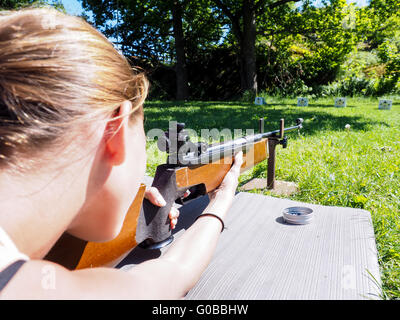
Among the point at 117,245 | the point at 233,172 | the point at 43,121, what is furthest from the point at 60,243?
the point at 233,172

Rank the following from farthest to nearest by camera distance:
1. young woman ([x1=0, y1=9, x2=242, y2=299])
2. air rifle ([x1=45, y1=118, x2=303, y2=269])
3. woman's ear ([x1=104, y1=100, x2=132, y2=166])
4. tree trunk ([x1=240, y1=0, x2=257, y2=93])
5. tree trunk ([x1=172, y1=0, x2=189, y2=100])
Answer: tree trunk ([x1=172, y1=0, x2=189, y2=100]) → tree trunk ([x1=240, y1=0, x2=257, y2=93]) → air rifle ([x1=45, y1=118, x2=303, y2=269]) → woman's ear ([x1=104, y1=100, x2=132, y2=166]) → young woman ([x1=0, y1=9, x2=242, y2=299])

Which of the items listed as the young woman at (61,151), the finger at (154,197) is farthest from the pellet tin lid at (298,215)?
the young woman at (61,151)

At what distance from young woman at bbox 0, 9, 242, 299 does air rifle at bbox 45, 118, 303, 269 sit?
32cm

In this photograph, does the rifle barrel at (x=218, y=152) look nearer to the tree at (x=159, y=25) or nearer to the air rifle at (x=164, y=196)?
the air rifle at (x=164, y=196)

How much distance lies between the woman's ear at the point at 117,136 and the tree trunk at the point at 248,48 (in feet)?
46.0

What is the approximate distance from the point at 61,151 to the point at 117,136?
15 cm

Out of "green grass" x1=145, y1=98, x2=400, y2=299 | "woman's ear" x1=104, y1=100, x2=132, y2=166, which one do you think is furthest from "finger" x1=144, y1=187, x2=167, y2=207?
"green grass" x1=145, y1=98, x2=400, y2=299

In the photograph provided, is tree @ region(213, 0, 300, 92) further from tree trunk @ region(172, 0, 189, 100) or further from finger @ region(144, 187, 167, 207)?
finger @ region(144, 187, 167, 207)

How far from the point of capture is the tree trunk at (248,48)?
13672mm

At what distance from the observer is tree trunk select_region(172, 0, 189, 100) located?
14555mm

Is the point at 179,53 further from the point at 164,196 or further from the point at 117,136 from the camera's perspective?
the point at 117,136

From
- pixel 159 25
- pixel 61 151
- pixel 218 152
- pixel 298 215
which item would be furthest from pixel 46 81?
pixel 159 25

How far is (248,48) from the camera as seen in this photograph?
14047 millimetres

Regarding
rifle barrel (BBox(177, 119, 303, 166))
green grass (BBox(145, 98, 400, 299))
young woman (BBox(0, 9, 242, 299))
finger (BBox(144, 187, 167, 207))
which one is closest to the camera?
young woman (BBox(0, 9, 242, 299))
